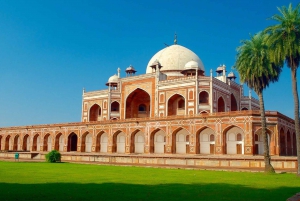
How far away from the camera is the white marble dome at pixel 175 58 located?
45625 millimetres

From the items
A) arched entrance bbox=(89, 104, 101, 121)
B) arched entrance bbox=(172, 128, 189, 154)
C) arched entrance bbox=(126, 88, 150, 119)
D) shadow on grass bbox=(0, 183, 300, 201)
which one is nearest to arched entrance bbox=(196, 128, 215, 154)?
arched entrance bbox=(172, 128, 189, 154)

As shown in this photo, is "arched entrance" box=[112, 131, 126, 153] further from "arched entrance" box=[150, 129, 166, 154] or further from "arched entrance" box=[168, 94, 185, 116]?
"arched entrance" box=[168, 94, 185, 116]

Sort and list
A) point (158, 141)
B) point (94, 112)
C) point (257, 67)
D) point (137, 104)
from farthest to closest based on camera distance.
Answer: point (94, 112) → point (137, 104) → point (158, 141) → point (257, 67)

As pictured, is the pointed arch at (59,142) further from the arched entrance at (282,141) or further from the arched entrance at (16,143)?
Answer: the arched entrance at (282,141)

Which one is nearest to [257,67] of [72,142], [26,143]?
[72,142]

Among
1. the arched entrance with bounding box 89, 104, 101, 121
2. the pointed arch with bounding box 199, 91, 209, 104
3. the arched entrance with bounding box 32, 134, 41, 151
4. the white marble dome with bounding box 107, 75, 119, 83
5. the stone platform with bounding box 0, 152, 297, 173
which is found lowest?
the stone platform with bounding box 0, 152, 297, 173

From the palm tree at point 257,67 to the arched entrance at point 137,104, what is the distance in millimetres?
24980

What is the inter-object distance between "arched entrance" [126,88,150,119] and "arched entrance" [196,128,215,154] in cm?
1441

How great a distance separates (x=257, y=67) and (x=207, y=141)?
13717 millimetres

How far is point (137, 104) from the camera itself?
149 ft

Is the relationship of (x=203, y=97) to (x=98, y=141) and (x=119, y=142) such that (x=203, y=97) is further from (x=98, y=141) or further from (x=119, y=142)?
(x=98, y=141)

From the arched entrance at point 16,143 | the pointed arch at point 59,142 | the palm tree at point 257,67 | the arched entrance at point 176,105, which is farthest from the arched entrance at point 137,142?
the arched entrance at point 16,143

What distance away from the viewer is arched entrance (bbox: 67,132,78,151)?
42.8 meters

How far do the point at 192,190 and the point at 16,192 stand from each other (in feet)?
17.1
